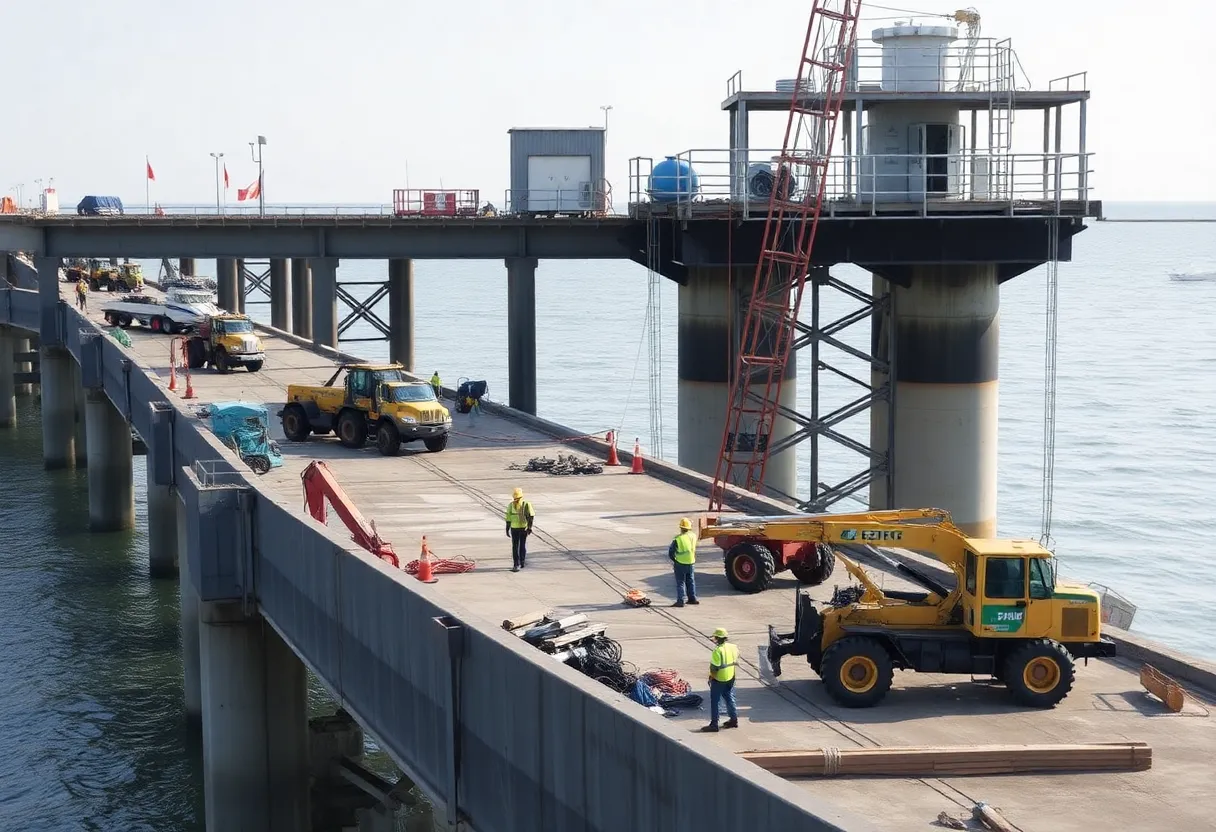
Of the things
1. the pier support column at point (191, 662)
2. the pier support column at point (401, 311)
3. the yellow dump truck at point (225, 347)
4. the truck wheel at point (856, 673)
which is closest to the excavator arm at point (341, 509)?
the pier support column at point (191, 662)

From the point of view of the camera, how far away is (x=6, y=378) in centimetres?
9056

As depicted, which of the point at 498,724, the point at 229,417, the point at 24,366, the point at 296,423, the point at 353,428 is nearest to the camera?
the point at 498,724

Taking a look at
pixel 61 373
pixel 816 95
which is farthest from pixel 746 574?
pixel 61 373

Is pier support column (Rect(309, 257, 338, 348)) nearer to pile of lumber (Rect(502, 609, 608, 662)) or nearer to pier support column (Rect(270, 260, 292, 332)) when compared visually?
pile of lumber (Rect(502, 609, 608, 662))

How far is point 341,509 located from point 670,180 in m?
24.7

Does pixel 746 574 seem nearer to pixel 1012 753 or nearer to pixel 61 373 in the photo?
pixel 1012 753

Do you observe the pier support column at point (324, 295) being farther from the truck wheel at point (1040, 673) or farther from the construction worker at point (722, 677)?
the truck wheel at point (1040, 673)

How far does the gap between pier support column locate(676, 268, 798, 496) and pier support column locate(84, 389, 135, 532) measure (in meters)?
23.3

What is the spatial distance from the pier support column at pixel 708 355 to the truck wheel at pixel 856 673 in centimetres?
2846

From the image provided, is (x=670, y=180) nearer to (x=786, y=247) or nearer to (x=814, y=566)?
(x=786, y=247)

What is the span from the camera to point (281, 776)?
29594 mm

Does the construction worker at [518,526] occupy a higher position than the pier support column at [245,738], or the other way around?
the construction worker at [518,526]

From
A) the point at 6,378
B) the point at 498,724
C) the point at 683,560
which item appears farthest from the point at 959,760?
the point at 6,378

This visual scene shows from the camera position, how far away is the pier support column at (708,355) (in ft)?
162
